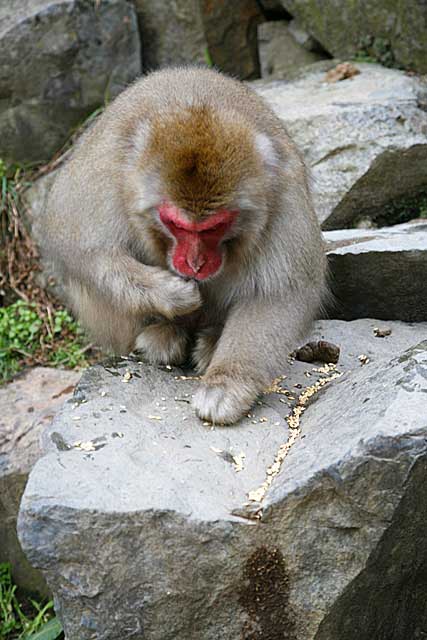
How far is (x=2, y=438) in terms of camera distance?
209 inches

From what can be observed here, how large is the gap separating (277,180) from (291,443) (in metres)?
1.18

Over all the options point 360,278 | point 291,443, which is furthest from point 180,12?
point 291,443

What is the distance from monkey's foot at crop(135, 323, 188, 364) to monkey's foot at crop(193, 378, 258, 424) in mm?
482

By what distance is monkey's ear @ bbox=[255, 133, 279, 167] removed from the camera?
3.83 meters

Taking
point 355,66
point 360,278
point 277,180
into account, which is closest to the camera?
point 277,180

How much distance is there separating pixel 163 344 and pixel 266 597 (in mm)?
1427

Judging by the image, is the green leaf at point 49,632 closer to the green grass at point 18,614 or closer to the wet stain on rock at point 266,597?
the green grass at point 18,614

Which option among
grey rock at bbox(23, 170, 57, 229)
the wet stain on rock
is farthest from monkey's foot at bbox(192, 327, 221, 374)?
grey rock at bbox(23, 170, 57, 229)

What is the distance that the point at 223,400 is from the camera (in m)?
3.67

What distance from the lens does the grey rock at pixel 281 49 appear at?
8297 mm

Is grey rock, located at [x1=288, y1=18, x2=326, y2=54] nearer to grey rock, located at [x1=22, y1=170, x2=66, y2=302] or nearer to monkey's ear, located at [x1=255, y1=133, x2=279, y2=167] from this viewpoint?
grey rock, located at [x1=22, y1=170, x2=66, y2=302]

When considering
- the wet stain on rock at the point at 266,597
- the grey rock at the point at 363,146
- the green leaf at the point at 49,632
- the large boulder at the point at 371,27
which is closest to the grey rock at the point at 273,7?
the large boulder at the point at 371,27

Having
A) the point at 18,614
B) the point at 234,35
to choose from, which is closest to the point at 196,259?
the point at 18,614

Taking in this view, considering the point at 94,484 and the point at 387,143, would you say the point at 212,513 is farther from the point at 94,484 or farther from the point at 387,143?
the point at 387,143
